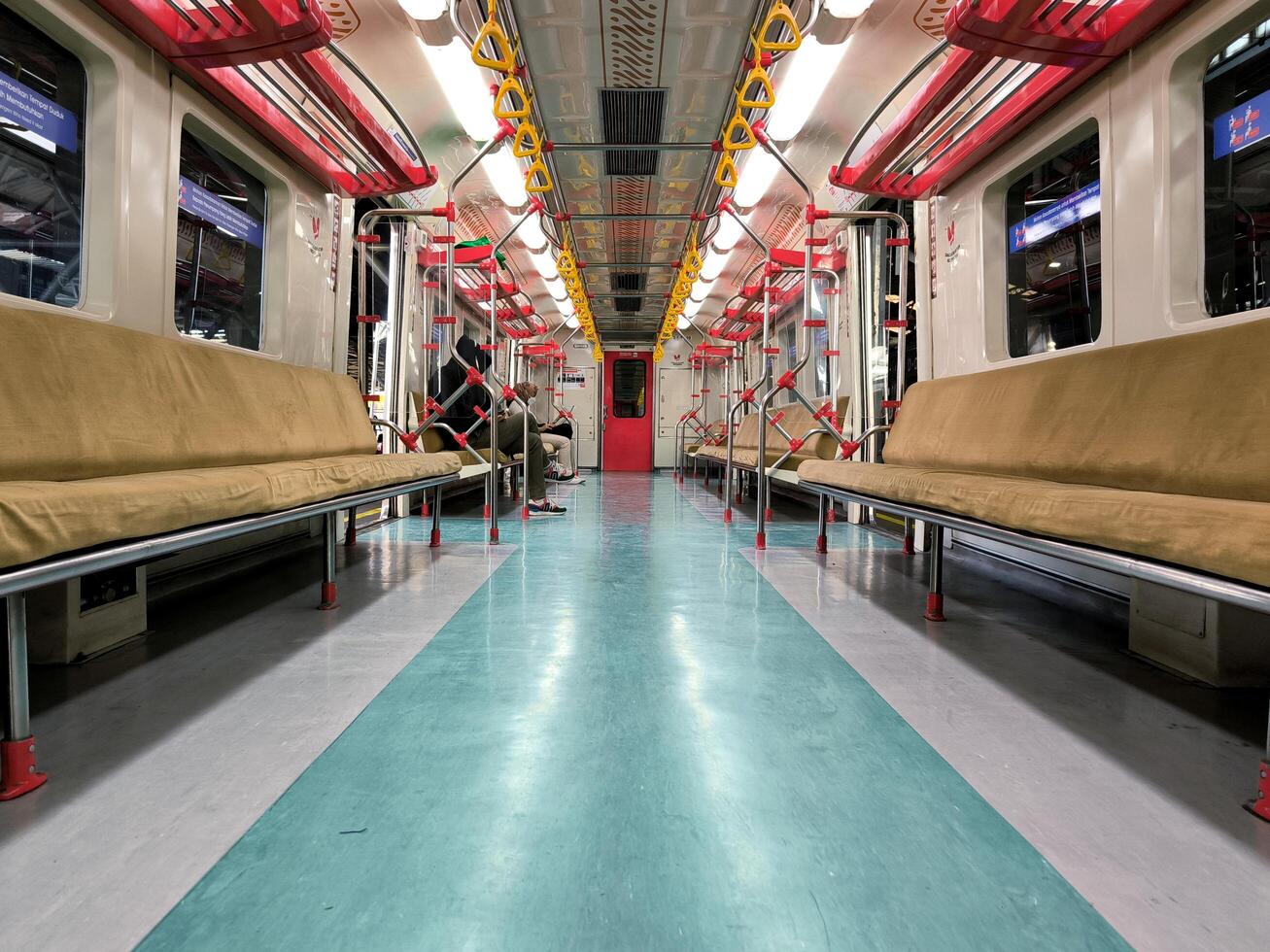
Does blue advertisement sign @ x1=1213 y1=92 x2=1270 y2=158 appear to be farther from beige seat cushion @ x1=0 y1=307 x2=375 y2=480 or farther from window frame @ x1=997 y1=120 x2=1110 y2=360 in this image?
beige seat cushion @ x1=0 y1=307 x2=375 y2=480

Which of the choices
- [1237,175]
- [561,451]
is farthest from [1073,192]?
[561,451]

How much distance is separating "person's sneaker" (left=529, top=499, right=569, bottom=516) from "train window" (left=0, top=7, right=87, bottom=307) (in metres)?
4.27

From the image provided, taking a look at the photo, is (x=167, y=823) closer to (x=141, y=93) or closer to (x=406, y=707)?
(x=406, y=707)

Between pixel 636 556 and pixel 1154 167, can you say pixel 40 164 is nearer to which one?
pixel 636 556

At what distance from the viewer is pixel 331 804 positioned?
124 centimetres

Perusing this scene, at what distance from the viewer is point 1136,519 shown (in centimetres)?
141

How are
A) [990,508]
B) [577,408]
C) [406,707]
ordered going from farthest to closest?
1. [577,408]
2. [990,508]
3. [406,707]

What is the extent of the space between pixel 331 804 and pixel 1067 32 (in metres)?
3.53

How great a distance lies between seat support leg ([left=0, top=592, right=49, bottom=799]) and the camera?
124cm

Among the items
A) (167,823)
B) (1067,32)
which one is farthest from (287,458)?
A: (1067,32)

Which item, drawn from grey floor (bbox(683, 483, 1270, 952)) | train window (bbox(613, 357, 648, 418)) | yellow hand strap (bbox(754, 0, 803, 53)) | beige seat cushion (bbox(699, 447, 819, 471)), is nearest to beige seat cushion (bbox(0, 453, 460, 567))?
grey floor (bbox(683, 483, 1270, 952))

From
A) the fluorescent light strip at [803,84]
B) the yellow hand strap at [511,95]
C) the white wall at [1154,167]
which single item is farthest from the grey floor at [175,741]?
the fluorescent light strip at [803,84]

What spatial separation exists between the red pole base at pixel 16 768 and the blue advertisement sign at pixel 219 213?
2660mm

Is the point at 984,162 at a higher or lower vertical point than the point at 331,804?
higher
